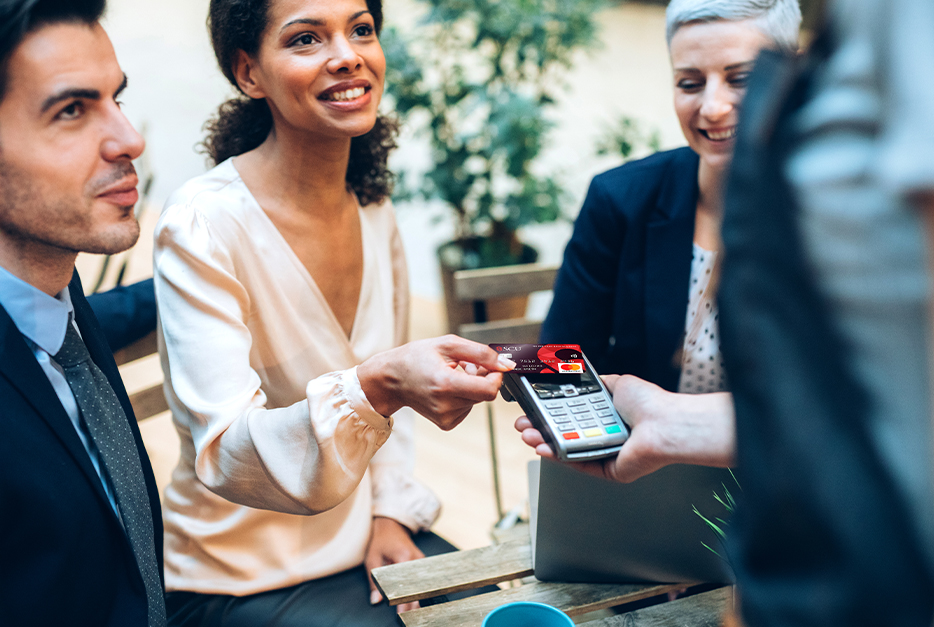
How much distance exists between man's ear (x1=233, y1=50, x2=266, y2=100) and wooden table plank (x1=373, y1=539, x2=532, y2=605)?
2.35 feet

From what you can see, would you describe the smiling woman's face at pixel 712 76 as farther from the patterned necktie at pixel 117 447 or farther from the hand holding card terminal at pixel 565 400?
the patterned necktie at pixel 117 447

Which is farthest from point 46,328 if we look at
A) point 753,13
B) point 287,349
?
point 753,13

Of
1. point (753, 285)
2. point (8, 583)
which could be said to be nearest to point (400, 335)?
point (8, 583)

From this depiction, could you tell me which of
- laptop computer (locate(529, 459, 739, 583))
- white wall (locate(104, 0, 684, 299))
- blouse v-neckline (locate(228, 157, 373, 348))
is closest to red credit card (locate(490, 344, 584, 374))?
laptop computer (locate(529, 459, 739, 583))

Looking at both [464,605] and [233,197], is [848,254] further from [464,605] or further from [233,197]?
[233,197]

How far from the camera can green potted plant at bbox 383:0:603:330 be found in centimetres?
242

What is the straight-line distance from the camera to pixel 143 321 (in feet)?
3.71

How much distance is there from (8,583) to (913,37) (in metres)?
0.79

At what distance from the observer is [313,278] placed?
3.57 ft

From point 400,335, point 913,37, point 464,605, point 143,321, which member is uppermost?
point 913,37

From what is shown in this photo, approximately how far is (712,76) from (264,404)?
801 mm

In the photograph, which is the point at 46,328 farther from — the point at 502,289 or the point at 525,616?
the point at 502,289

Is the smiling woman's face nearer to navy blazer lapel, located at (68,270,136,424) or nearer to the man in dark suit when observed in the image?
the man in dark suit

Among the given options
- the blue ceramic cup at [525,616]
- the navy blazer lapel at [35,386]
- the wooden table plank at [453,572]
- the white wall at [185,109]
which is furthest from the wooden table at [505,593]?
the white wall at [185,109]
